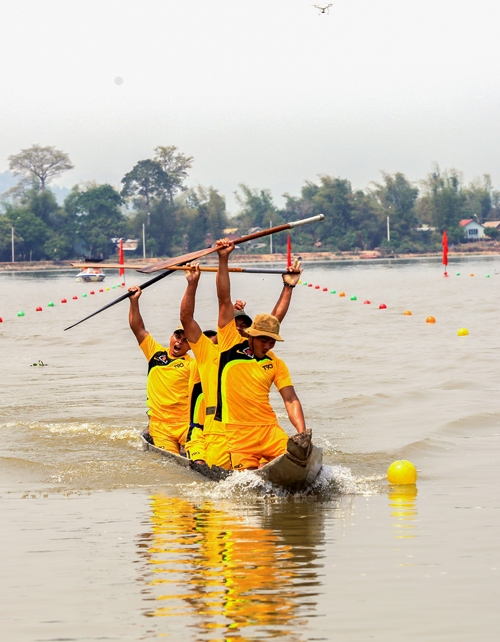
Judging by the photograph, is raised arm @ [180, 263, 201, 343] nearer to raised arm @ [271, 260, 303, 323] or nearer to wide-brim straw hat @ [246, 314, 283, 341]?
wide-brim straw hat @ [246, 314, 283, 341]

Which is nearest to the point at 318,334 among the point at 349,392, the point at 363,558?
the point at 349,392

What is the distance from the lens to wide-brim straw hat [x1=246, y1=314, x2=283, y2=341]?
8961 millimetres

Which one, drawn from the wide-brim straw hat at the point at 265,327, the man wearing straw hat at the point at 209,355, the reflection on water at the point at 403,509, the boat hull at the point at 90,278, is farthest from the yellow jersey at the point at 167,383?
the boat hull at the point at 90,278

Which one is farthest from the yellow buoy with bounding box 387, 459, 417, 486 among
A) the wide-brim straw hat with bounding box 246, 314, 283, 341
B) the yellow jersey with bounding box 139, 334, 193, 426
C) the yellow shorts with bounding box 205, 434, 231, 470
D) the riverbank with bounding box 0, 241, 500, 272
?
the riverbank with bounding box 0, 241, 500, 272

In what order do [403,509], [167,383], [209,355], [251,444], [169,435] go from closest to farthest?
[403,509] < [251,444] < [209,355] < [167,383] < [169,435]

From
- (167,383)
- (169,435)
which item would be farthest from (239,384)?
(169,435)

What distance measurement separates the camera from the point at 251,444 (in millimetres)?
9664

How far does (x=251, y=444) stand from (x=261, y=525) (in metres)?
1.30

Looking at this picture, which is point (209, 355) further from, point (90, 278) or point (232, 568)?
point (90, 278)

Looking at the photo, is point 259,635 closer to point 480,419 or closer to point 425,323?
point 480,419

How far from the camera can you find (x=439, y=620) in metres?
6.03

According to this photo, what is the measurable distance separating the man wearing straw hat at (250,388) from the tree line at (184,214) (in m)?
115

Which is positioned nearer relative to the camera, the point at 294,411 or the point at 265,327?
the point at 265,327

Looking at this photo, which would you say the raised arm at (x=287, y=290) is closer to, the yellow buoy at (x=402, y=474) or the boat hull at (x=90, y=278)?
the yellow buoy at (x=402, y=474)
